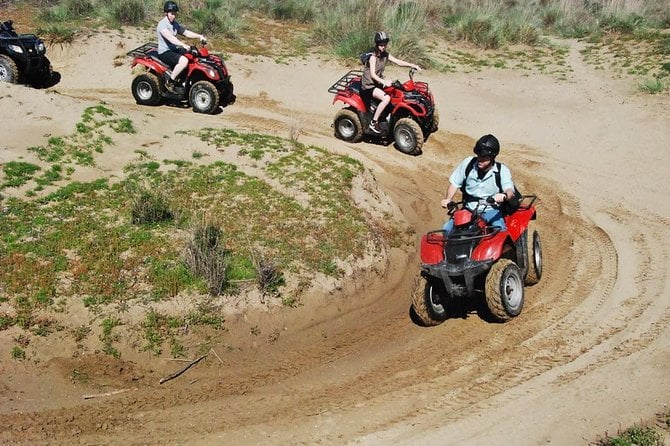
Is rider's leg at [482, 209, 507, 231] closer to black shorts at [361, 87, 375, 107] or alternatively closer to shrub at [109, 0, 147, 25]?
black shorts at [361, 87, 375, 107]

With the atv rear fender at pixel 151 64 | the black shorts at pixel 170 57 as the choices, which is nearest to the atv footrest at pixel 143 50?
the atv rear fender at pixel 151 64

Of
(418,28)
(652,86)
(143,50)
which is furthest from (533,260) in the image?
(418,28)

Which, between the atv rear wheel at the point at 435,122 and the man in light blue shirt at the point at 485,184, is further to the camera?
the atv rear wheel at the point at 435,122

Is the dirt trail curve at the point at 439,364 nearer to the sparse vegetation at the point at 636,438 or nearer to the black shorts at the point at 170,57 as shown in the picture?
the sparse vegetation at the point at 636,438

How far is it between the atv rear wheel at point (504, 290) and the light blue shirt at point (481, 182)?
2.55ft

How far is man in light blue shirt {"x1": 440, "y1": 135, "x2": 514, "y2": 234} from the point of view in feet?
24.7

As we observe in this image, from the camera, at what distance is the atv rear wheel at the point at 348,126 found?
12.9 metres

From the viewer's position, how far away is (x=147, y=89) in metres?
14.4

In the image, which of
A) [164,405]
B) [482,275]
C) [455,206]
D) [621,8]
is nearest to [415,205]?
[455,206]

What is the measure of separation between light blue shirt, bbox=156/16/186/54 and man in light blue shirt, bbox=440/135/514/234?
7.86m

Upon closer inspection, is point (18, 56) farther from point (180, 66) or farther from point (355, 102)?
point (355, 102)

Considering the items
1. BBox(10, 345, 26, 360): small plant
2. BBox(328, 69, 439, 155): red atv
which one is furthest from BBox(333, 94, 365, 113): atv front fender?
BBox(10, 345, 26, 360): small plant

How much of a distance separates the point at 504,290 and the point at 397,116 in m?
6.10

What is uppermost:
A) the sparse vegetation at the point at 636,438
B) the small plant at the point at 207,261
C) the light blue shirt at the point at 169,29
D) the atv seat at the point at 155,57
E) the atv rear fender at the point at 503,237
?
the light blue shirt at the point at 169,29
